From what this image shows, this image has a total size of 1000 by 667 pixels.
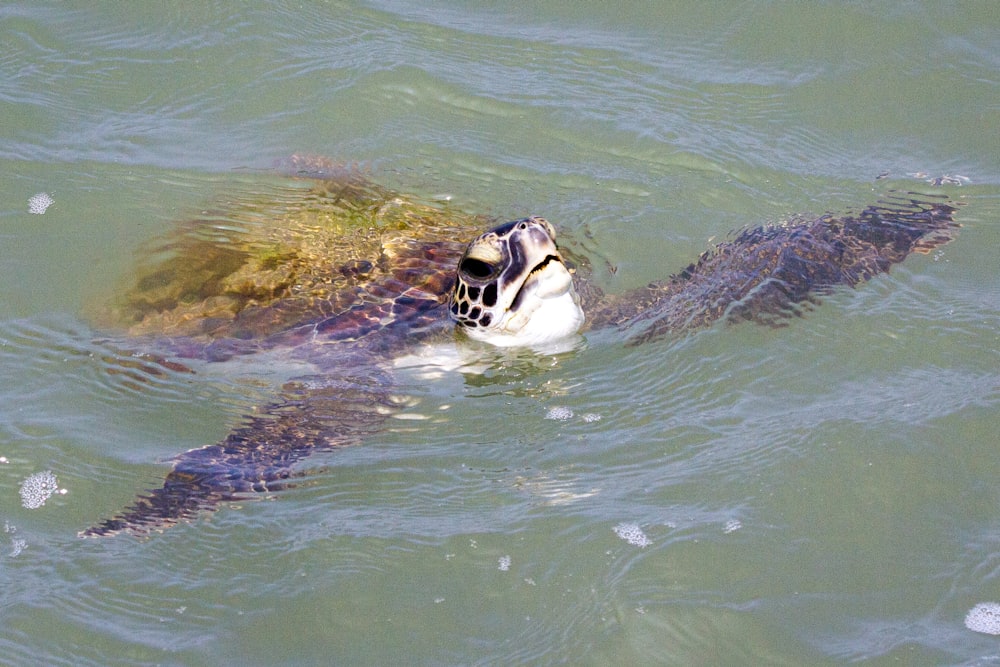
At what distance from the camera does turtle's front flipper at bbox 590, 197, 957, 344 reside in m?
4.88

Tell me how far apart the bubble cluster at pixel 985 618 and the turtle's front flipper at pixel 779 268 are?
183 centimetres

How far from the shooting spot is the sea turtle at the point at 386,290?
4535 mm

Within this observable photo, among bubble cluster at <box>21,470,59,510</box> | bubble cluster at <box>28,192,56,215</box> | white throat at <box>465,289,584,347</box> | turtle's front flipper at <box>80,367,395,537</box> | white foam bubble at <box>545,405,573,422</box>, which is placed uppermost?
bubble cluster at <box>28,192,56,215</box>

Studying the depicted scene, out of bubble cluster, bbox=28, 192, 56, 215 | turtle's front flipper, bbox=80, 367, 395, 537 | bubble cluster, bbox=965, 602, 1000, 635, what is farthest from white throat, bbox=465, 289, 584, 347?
bubble cluster, bbox=28, 192, 56, 215

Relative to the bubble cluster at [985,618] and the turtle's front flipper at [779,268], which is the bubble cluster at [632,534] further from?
the turtle's front flipper at [779,268]

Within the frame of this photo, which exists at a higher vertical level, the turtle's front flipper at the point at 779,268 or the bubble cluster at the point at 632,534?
the turtle's front flipper at the point at 779,268

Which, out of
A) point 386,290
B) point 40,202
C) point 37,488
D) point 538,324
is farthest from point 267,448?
point 40,202

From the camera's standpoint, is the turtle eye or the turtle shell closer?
the turtle eye

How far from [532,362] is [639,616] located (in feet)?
5.68

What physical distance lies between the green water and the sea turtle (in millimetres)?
177

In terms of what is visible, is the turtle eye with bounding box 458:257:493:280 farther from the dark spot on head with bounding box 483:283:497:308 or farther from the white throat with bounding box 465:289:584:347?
the white throat with bounding box 465:289:584:347

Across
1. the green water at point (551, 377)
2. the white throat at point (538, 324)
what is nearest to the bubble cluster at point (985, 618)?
the green water at point (551, 377)

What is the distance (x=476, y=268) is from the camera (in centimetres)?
461

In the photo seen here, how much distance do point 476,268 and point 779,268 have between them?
5.62ft
